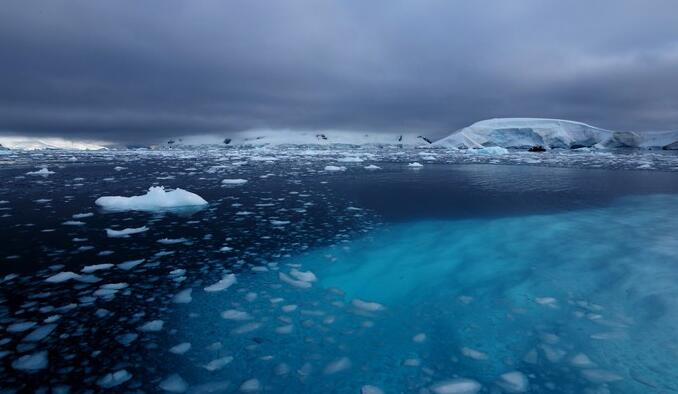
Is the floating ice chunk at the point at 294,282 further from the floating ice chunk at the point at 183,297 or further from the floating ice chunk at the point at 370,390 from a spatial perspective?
the floating ice chunk at the point at 370,390

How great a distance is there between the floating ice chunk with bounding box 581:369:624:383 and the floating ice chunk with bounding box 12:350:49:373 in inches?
160

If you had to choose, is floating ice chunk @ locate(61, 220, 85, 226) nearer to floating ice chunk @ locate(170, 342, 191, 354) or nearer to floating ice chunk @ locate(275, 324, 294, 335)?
floating ice chunk @ locate(170, 342, 191, 354)

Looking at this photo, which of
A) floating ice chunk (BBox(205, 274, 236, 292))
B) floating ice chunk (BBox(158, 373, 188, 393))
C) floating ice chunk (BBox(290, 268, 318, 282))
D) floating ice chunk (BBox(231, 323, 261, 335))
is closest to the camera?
floating ice chunk (BBox(158, 373, 188, 393))

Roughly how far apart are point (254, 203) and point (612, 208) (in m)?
9.41

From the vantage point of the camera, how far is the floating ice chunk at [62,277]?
4291 millimetres

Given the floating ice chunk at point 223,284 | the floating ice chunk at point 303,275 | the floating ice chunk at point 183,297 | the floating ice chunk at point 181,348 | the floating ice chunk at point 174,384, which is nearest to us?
the floating ice chunk at point 174,384

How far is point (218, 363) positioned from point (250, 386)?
40cm

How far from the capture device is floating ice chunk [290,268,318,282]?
15.1 ft

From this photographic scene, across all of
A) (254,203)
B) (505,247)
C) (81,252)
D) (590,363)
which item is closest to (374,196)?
(254,203)

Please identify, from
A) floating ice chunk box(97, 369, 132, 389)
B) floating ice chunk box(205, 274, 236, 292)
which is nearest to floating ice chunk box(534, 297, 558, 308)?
floating ice chunk box(205, 274, 236, 292)

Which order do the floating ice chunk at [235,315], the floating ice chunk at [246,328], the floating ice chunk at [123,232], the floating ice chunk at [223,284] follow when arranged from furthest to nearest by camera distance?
the floating ice chunk at [123,232]
the floating ice chunk at [223,284]
the floating ice chunk at [235,315]
the floating ice chunk at [246,328]

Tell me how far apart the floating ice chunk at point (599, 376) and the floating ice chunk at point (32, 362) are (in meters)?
4.06

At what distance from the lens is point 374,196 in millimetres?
11758

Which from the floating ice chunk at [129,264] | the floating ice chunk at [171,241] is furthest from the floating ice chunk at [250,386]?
the floating ice chunk at [171,241]
